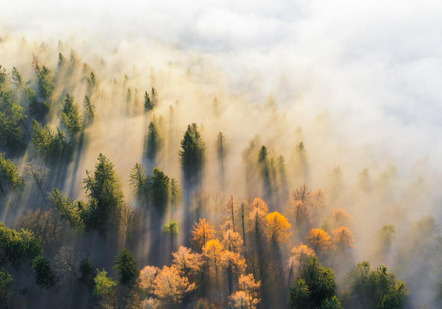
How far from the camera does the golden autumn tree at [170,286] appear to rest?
64.4 m

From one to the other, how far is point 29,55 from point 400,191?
21460cm

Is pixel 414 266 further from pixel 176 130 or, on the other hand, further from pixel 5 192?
pixel 5 192

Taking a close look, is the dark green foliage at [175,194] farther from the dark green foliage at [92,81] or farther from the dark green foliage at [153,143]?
the dark green foliage at [92,81]

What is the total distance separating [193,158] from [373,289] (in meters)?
69.4

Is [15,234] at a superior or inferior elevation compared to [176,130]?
inferior

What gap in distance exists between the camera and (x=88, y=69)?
473 feet

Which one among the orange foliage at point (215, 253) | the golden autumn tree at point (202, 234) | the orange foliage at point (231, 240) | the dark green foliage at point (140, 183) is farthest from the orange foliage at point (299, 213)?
the dark green foliage at point (140, 183)

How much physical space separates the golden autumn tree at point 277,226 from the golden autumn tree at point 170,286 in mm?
28348

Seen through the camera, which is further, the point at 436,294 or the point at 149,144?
the point at 149,144

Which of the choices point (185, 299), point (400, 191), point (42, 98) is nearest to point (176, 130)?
point (42, 98)

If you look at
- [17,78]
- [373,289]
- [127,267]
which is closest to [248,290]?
[373,289]

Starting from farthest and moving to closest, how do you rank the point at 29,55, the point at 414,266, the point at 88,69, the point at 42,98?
the point at 29,55 < the point at 88,69 < the point at 42,98 < the point at 414,266

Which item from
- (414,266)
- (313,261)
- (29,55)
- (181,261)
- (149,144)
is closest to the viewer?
(313,261)

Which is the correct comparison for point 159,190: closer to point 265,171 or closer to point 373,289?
point 265,171
